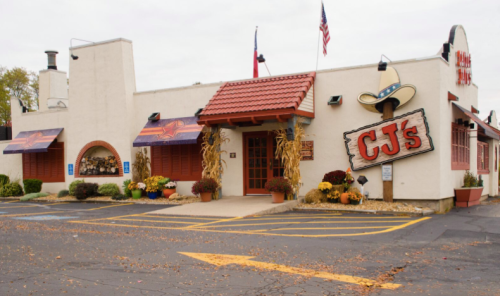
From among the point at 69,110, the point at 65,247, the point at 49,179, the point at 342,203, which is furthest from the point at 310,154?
the point at 49,179

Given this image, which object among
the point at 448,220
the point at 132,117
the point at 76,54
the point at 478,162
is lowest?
the point at 448,220

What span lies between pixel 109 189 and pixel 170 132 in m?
3.77

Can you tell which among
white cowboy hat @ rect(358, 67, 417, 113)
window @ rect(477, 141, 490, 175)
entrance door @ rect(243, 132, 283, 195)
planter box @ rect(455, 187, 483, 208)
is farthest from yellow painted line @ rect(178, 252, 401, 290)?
window @ rect(477, 141, 490, 175)

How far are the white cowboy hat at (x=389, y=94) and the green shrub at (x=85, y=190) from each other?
11666mm

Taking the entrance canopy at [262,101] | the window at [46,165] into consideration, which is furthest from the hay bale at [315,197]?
the window at [46,165]

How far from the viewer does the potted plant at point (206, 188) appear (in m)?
16.2

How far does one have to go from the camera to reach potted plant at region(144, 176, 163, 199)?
18266 millimetres

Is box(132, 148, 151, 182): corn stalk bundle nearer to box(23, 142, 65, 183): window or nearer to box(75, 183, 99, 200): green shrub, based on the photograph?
box(75, 183, 99, 200): green shrub

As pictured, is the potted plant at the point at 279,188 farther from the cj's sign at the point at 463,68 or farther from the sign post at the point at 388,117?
the cj's sign at the point at 463,68

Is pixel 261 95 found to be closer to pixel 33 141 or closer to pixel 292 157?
pixel 292 157

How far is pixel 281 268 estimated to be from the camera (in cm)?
688

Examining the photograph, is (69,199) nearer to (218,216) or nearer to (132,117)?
(132,117)

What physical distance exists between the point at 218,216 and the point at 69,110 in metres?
11.5

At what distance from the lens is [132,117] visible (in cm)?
1980
